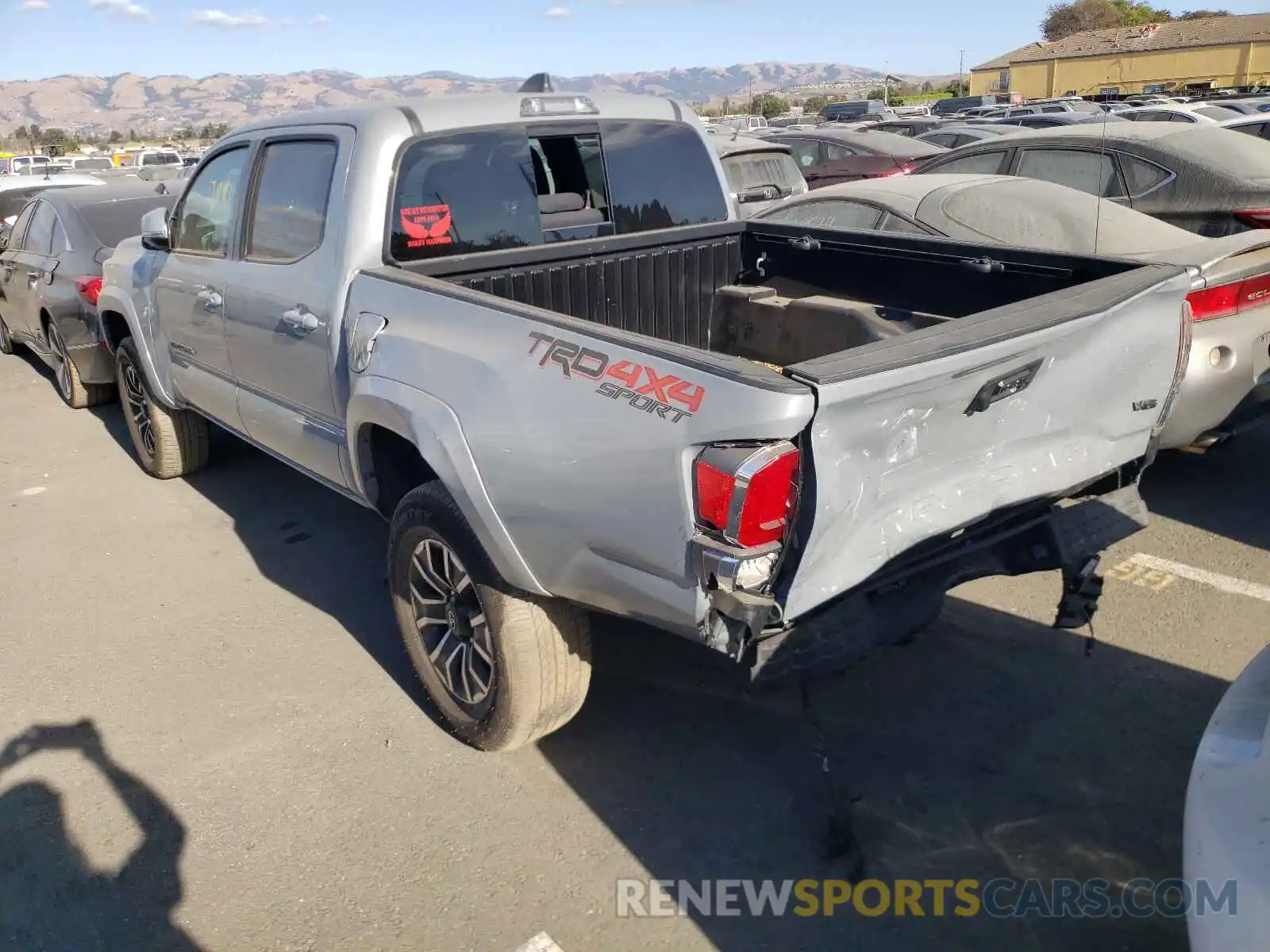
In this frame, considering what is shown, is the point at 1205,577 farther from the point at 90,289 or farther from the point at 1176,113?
the point at 1176,113

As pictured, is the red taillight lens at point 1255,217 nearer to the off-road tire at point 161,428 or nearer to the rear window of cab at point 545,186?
the rear window of cab at point 545,186

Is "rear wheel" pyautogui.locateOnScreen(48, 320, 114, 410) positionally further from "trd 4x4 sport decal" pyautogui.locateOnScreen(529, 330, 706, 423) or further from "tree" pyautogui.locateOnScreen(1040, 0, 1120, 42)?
"tree" pyautogui.locateOnScreen(1040, 0, 1120, 42)

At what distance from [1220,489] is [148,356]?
19.1 feet

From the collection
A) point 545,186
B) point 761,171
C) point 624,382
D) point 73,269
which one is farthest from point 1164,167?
point 73,269

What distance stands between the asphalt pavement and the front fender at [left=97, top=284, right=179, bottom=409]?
111cm

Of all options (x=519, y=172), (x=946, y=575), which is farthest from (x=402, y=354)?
(x=946, y=575)

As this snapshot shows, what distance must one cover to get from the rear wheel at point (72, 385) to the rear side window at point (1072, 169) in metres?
7.40

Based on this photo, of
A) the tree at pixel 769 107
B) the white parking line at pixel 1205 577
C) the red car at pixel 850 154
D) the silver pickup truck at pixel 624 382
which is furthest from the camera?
the tree at pixel 769 107

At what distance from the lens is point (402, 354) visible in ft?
10.7

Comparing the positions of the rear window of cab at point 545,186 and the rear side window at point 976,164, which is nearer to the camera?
the rear window of cab at point 545,186

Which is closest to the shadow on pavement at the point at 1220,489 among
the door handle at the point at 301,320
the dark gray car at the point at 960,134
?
the door handle at the point at 301,320

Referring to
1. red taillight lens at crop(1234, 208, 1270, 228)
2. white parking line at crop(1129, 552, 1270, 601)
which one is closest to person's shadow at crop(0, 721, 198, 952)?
white parking line at crop(1129, 552, 1270, 601)

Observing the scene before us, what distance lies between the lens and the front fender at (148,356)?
5.48m

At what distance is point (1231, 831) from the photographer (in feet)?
5.80
